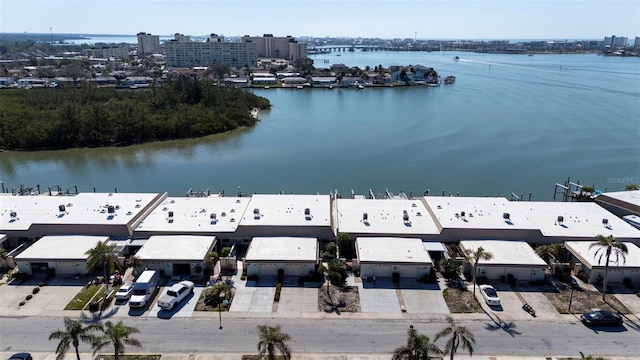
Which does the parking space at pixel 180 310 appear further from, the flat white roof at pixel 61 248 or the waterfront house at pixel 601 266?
the waterfront house at pixel 601 266

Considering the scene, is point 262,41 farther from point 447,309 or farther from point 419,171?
point 447,309

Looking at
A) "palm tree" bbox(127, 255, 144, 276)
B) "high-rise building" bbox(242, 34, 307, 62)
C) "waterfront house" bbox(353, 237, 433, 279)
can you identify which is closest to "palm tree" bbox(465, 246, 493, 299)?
"waterfront house" bbox(353, 237, 433, 279)

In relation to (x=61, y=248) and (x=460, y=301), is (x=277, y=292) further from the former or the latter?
(x=61, y=248)

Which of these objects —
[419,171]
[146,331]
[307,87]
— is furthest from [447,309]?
[307,87]

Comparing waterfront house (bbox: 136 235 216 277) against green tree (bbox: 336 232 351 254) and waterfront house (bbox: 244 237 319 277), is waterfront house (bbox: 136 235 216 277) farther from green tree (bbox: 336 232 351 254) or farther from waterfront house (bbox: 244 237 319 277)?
green tree (bbox: 336 232 351 254)

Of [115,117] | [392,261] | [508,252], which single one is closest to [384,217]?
[392,261]
